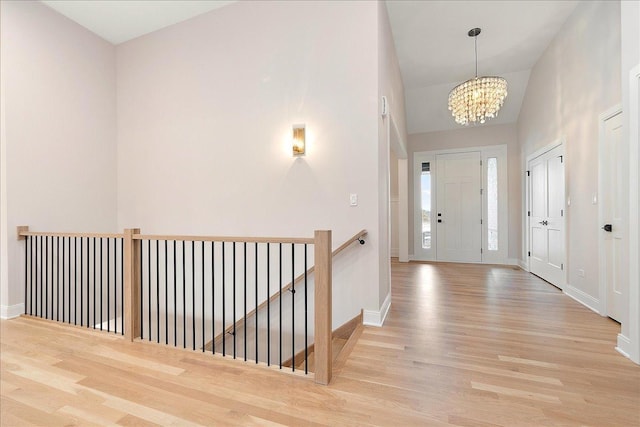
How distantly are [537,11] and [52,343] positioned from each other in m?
6.31

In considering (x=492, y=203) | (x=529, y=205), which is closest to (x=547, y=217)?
(x=529, y=205)

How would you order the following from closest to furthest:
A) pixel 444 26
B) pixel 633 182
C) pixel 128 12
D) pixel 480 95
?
pixel 633 182, pixel 128 12, pixel 444 26, pixel 480 95

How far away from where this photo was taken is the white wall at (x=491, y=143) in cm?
593

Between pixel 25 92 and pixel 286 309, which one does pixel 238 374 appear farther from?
pixel 25 92

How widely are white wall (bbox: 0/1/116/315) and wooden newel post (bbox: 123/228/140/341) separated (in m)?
1.79

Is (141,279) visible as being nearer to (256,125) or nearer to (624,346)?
(256,125)

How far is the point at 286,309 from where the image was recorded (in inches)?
131

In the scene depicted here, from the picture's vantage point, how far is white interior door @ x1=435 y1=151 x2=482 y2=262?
20.6ft

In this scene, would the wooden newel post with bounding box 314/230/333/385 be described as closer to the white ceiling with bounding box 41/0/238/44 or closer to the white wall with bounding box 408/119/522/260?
the white ceiling with bounding box 41/0/238/44

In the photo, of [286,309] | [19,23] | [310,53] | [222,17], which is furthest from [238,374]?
[19,23]

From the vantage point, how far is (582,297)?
3.47 m

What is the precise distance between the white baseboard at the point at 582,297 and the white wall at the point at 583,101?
0.04 m

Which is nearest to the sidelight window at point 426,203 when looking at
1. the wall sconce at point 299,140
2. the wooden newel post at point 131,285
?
the wall sconce at point 299,140

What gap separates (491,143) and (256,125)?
5178mm
